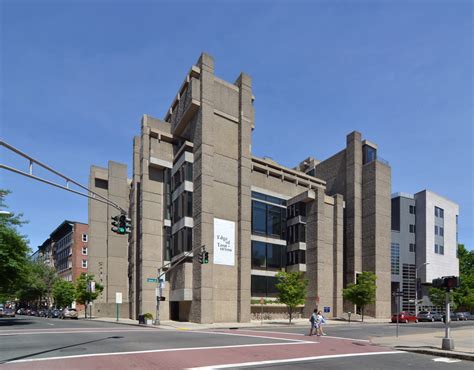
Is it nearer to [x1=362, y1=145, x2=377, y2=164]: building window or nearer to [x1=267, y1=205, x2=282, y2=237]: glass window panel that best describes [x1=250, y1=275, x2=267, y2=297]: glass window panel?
[x1=267, y1=205, x2=282, y2=237]: glass window panel

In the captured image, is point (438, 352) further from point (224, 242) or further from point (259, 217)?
point (259, 217)

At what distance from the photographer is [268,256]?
52531 millimetres

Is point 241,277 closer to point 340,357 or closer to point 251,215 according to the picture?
point 251,215

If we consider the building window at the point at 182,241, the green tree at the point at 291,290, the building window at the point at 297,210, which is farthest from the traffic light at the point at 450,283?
the building window at the point at 297,210

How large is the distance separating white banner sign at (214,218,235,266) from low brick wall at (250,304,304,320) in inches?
287

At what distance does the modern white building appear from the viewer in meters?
67.8

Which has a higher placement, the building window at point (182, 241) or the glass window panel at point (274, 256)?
the building window at point (182, 241)

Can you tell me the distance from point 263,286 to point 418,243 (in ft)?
110

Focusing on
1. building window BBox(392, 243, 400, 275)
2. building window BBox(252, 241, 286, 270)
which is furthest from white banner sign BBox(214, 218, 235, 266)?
building window BBox(392, 243, 400, 275)

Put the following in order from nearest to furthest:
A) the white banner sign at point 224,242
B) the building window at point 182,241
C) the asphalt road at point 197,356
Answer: the asphalt road at point 197,356, the white banner sign at point 224,242, the building window at point 182,241

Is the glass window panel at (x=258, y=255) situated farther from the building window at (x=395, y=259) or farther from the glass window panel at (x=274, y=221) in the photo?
the building window at (x=395, y=259)

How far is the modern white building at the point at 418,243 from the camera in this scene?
67.8 m

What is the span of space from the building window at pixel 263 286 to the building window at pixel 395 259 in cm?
2380

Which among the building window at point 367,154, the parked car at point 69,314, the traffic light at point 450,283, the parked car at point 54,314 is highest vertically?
the building window at point 367,154
